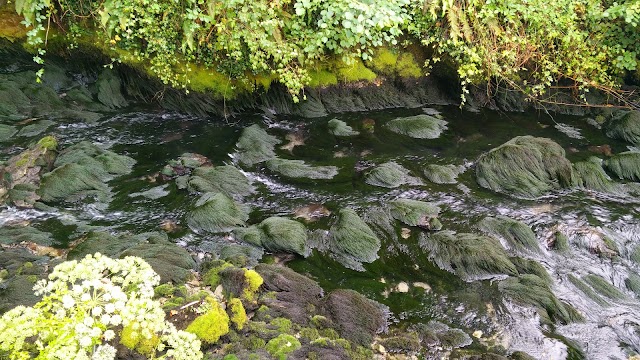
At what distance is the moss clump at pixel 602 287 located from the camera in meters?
6.06

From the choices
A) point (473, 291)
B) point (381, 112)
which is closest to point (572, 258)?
point (473, 291)

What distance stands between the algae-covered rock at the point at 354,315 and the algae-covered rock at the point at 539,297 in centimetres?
183

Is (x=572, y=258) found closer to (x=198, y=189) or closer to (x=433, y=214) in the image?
(x=433, y=214)

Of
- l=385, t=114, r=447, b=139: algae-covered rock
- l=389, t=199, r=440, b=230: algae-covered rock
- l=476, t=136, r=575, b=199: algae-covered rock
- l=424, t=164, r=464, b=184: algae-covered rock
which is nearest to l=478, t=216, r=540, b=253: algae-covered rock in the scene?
l=389, t=199, r=440, b=230: algae-covered rock

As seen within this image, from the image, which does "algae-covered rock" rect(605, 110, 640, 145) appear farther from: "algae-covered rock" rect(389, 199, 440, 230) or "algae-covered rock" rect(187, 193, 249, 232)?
"algae-covered rock" rect(187, 193, 249, 232)

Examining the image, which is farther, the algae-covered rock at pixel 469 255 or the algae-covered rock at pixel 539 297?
the algae-covered rock at pixel 469 255

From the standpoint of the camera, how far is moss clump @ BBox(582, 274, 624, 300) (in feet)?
19.9

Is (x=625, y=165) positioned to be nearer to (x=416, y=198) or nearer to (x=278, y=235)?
(x=416, y=198)

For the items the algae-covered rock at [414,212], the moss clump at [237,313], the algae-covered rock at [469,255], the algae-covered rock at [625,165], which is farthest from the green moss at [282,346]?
the algae-covered rock at [625,165]

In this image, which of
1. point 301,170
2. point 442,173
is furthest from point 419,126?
point 301,170

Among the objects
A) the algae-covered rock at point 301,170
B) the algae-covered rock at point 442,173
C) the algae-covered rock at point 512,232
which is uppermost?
the algae-covered rock at point 442,173

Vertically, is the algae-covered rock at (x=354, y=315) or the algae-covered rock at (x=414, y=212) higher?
the algae-covered rock at (x=414, y=212)

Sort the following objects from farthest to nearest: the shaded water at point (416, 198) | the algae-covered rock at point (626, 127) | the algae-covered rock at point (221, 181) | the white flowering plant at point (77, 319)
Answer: the algae-covered rock at point (626, 127)
the algae-covered rock at point (221, 181)
the shaded water at point (416, 198)
the white flowering plant at point (77, 319)

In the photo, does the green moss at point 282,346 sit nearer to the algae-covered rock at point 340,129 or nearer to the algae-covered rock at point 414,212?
the algae-covered rock at point 414,212
